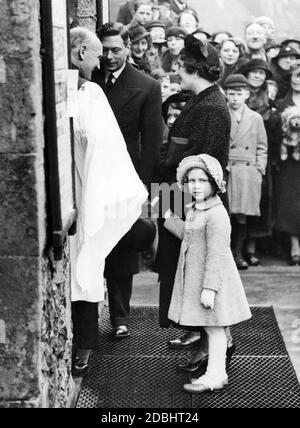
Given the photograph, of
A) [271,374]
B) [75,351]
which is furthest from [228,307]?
[75,351]

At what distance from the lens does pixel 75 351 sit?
571 centimetres

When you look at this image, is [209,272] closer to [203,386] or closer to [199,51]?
[203,386]

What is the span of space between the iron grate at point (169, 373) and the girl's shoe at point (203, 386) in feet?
0.15

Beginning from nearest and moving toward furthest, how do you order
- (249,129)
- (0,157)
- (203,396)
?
(0,157)
(203,396)
(249,129)

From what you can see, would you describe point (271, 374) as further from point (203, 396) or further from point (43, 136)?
point (43, 136)

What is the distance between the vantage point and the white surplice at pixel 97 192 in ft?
17.2

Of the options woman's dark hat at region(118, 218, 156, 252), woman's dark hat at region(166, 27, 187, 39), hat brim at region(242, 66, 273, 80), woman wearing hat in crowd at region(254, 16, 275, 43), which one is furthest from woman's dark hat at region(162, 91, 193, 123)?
woman wearing hat in crowd at region(254, 16, 275, 43)

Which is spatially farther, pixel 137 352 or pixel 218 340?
pixel 137 352

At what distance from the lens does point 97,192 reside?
525 centimetres

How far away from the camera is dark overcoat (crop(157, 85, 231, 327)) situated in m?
5.52

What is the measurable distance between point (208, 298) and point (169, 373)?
0.69m

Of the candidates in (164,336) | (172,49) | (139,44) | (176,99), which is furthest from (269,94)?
(164,336)

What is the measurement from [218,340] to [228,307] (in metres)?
0.20

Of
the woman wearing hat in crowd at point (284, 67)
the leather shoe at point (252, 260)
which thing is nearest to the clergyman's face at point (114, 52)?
the leather shoe at point (252, 260)
